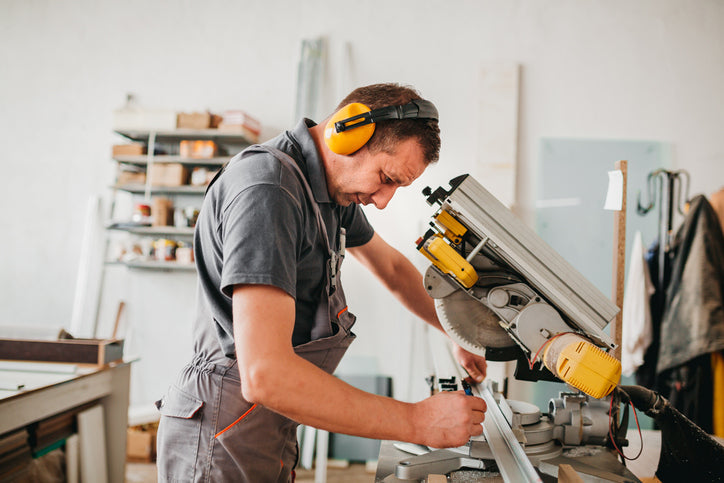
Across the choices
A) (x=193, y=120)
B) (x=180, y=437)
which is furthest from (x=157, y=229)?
(x=180, y=437)

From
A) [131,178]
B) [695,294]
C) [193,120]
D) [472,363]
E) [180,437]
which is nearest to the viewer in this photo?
[180,437]

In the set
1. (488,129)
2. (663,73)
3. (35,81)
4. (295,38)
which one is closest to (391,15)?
(295,38)

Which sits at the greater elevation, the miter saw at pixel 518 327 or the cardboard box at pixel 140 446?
the miter saw at pixel 518 327

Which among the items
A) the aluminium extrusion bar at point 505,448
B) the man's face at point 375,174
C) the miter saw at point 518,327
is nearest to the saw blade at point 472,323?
the miter saw at point 518,327

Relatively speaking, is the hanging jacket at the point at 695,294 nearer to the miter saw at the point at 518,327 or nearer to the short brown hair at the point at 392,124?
the miter saw at the point at 518,327

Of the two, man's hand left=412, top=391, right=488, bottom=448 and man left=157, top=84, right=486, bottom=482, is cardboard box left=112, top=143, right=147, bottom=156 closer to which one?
man left=157, top=84, right=486, bottom=482

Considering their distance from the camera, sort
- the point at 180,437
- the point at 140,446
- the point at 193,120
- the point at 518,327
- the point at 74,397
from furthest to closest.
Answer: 1. the point at 193,120
2. the point at 140,446
3. the point at 74,397
4. the point at 180,437
5. the point at 518,327

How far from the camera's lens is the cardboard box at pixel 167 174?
9.53 feet

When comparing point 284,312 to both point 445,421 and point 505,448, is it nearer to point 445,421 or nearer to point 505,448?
point 445,421

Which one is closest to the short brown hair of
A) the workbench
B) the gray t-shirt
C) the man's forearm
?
the gray t-shirt

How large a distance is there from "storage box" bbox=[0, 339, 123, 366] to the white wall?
3.28 ft

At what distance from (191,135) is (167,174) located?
0.28 meters

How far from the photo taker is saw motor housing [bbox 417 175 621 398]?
88cm

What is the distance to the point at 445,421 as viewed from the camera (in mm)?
838
